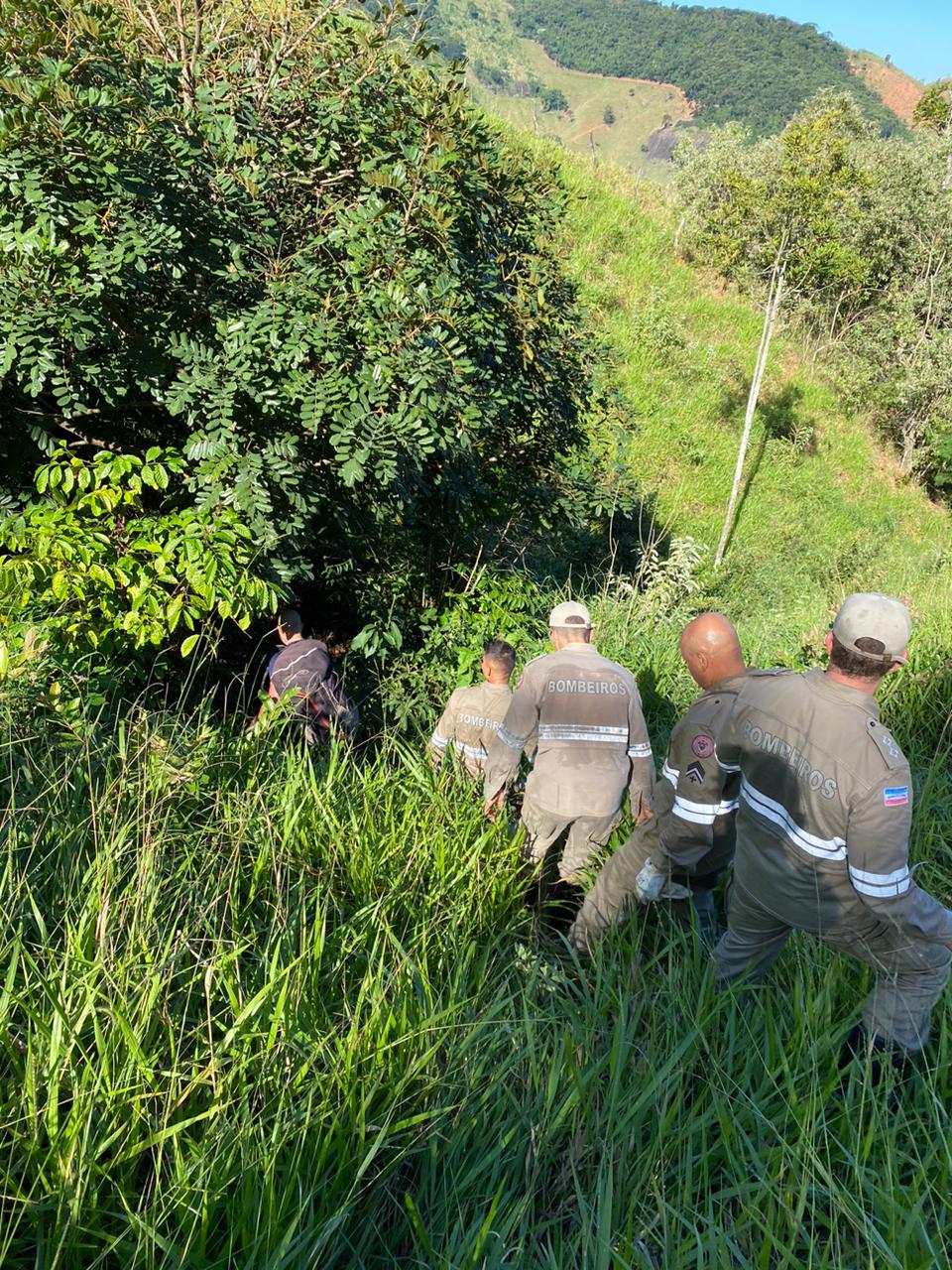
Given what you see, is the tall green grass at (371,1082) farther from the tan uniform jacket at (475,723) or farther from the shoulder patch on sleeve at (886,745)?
the tan uniform jacket at (475,723)

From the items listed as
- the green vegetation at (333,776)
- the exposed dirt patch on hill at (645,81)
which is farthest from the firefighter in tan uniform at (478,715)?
the exposed dirt patch on hill at (645,81)

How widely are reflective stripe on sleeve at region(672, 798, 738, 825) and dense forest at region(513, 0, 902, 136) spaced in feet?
376

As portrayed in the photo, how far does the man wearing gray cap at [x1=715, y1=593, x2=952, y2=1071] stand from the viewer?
2396mm

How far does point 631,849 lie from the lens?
333 cm

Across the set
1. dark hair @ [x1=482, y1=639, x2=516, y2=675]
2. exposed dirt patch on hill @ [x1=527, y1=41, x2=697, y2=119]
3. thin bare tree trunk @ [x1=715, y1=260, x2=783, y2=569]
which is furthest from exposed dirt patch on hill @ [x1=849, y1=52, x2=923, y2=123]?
dark hair @ [x1=482, y1=639, x2=516, y2=675]

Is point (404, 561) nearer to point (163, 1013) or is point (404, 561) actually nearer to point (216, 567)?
point (216, 567)

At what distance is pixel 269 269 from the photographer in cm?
477

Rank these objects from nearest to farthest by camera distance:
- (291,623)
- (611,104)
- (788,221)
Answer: (291,623) < (788,221) < (611,104)

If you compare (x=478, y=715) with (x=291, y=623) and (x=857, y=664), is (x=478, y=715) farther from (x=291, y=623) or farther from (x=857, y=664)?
(x=857, y=664)

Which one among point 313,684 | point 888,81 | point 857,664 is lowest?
point 313,684

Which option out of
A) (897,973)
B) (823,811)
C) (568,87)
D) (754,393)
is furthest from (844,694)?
(568,87)

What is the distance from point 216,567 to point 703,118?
497ft

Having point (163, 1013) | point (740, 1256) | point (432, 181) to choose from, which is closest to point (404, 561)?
point (432, 181)

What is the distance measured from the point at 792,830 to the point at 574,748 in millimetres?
1358
